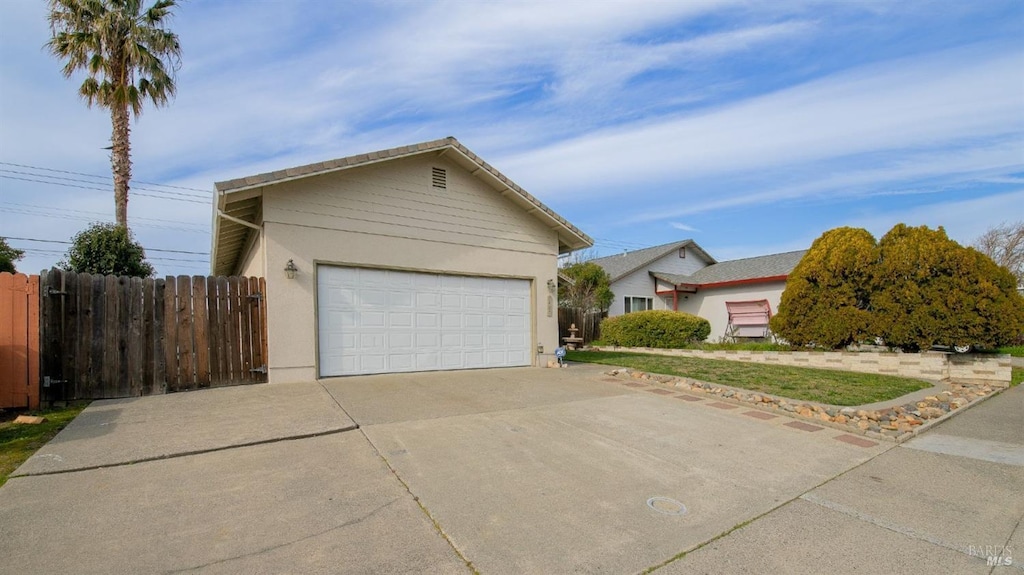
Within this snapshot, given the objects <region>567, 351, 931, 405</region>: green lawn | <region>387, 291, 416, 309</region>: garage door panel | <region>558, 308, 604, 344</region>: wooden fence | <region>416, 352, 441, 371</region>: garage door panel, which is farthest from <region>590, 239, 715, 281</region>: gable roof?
<region>387, 291, 416, 309</region>: garage door panel

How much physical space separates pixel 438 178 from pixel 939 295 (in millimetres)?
10882

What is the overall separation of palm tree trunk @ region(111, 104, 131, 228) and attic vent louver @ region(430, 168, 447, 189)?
1029 cm

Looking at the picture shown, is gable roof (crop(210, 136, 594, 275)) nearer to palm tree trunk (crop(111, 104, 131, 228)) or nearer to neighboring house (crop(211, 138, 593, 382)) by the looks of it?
neighboring house (crop(211, 138, 593, 382))

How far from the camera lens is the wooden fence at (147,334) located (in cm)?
650

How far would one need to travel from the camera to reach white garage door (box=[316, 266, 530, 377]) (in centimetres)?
855

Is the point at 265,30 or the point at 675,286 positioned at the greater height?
the point at 265,30

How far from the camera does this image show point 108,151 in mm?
14047

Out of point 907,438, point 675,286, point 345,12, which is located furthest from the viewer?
point 675,286

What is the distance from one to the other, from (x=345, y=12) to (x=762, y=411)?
31.7 ft

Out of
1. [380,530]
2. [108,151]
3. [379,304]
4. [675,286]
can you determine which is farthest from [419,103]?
[675,286]

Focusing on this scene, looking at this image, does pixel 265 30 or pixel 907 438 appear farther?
pixel 265 30

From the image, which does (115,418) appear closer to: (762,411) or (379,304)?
(379,304)

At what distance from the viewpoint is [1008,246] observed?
23.0 m

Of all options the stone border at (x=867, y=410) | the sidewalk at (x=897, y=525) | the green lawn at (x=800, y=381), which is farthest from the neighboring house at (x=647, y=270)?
the sidewalk at (x=897, y=525)
